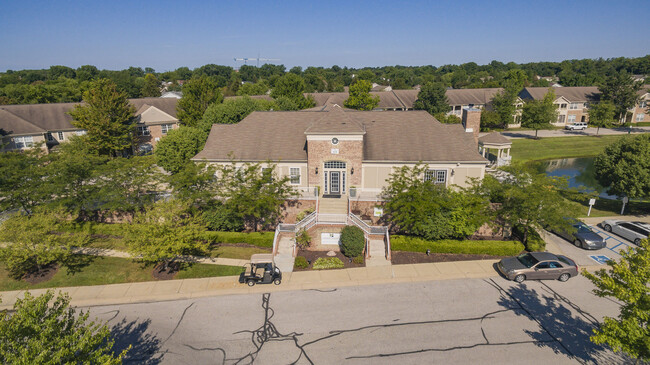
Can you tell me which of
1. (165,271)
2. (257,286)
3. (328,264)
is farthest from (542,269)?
(165,271)

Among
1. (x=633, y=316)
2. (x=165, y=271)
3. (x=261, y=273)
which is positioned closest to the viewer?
(x=633, y=316)

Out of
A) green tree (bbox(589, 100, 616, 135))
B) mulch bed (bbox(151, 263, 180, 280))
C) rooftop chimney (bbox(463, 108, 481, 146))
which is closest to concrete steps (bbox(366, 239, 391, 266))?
mulch bed (bbox(151, 263, 180, 280))

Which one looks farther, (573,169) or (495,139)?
(573,169)

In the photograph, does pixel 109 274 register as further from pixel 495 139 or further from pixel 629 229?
pixel 495 139

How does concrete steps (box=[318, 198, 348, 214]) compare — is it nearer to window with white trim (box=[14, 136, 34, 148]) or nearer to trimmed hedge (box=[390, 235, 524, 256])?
trimmed hedge (box=[390, 235, 524, 256])

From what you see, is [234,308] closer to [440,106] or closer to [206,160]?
[206,160]
